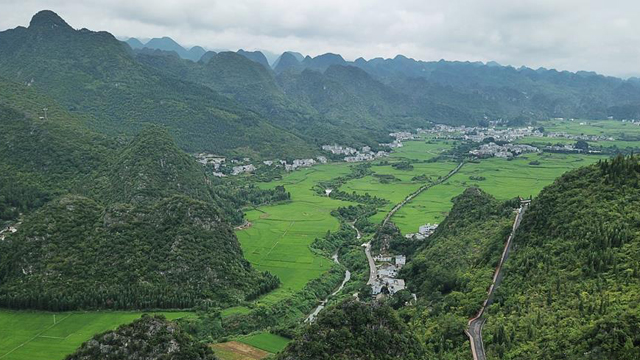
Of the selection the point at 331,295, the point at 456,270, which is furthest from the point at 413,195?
the point at 456,270

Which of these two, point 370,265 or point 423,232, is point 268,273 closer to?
point 370,265

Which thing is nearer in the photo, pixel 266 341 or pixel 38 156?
pixel 266 341

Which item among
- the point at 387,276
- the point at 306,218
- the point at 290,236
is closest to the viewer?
the point at 387,276

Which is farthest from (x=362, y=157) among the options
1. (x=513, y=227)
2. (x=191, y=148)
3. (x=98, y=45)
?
(x=513, y=227)

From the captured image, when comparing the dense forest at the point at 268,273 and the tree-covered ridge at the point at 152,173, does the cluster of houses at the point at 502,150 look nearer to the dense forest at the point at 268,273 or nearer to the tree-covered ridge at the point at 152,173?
the dense forest at the point at 268,273

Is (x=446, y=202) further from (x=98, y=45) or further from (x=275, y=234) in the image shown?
(x=98, y=45)
